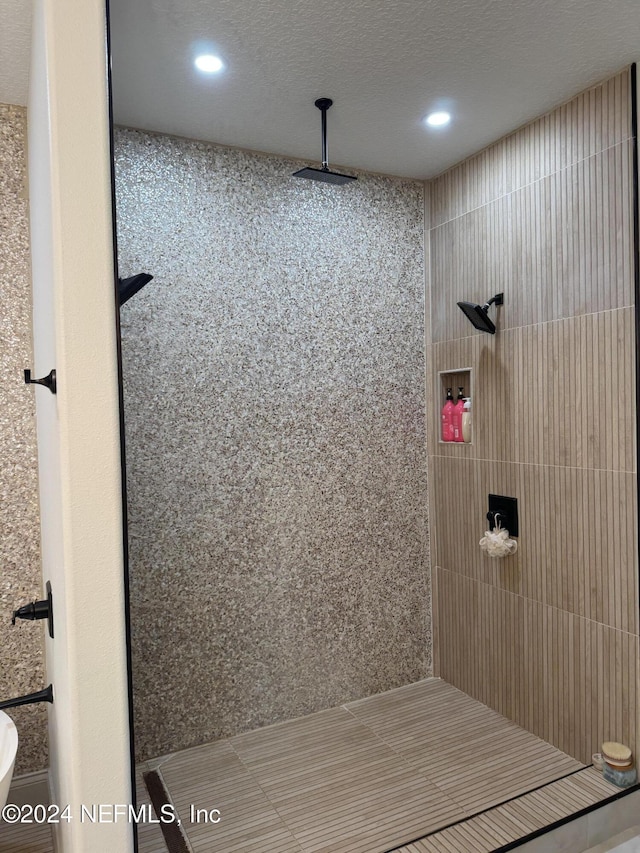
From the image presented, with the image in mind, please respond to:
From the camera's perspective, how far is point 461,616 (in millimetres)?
2729

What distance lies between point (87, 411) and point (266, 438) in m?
1.46

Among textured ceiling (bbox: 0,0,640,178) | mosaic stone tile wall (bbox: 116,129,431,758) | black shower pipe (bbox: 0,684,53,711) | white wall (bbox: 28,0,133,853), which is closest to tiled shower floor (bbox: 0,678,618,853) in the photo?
mosaic stone tile wall (bbox: 116,129,431,758)

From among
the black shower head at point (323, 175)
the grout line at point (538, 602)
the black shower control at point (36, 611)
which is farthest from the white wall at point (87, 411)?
the grout line at point (538, 602)

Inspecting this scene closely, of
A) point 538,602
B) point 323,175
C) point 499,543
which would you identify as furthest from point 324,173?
point 538,602

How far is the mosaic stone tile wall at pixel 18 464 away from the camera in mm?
2045

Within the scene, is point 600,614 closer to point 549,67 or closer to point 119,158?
point 549,67

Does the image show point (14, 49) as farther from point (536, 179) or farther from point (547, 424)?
point (547, 424)

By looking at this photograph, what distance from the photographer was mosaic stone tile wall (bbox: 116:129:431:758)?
2.32 m

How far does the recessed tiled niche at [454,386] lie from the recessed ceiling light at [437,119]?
3.22 ft

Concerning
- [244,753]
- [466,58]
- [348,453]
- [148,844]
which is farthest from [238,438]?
[466,58]

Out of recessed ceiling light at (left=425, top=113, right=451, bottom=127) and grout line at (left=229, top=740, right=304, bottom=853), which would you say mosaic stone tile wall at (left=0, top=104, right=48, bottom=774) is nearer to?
grout line at (left=229, top=740, right=304, bottom=853)

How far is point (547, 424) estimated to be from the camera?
7.48 feet

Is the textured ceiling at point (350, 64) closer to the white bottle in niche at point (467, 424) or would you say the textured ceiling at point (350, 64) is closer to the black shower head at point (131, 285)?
the black shower head at point (131, 285)

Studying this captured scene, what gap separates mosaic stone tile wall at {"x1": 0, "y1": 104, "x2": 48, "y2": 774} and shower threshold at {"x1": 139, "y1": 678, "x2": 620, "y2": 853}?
54 centimetres
